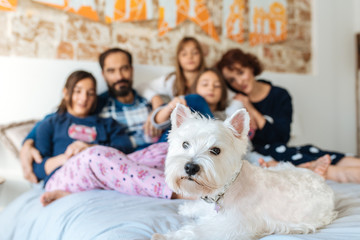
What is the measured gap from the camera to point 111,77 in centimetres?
223

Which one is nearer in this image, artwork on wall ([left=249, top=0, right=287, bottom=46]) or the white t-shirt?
the white t-shirt

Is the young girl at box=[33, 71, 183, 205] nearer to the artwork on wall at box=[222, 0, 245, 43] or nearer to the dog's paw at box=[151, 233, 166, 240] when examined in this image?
the dog's paw at box=[151, 233, 166, 240]

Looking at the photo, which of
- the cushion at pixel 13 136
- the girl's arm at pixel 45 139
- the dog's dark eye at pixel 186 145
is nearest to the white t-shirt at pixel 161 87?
the girl's arm at pixel 45 139

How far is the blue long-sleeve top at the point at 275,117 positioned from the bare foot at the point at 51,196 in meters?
1.40

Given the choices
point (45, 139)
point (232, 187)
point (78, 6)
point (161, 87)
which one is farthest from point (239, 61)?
point (232, 187)

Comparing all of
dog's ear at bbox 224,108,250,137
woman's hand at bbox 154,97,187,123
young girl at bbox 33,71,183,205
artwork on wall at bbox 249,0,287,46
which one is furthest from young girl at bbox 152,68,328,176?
artwork on wall at bbox 249,0,287,46

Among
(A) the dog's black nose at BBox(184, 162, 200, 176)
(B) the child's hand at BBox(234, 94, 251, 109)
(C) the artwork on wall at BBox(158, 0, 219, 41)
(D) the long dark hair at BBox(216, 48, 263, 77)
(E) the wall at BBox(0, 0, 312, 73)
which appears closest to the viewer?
(A) the dog's black nose at BBox(184, 162, 200, 176)

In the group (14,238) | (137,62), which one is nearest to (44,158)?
(14,238)

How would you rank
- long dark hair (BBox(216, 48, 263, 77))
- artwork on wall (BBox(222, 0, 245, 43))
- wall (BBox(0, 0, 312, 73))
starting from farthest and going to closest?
artwork on wall (BBox(222, 0, 245, 43)) < long dark hair (BBox(216, 48, 263, 77)) < wall (BBox(0, 0, 312, 73))

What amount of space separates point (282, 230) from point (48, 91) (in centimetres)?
183

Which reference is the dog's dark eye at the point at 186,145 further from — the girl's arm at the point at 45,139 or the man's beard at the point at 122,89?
the man's beard at the point at 122,89

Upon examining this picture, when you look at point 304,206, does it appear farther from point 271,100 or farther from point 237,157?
Result: point 271,100

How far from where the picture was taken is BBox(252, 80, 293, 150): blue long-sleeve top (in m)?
2.36

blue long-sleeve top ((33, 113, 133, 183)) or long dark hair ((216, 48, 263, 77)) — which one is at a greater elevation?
long dark hair ((216, 48, 263, 77))
